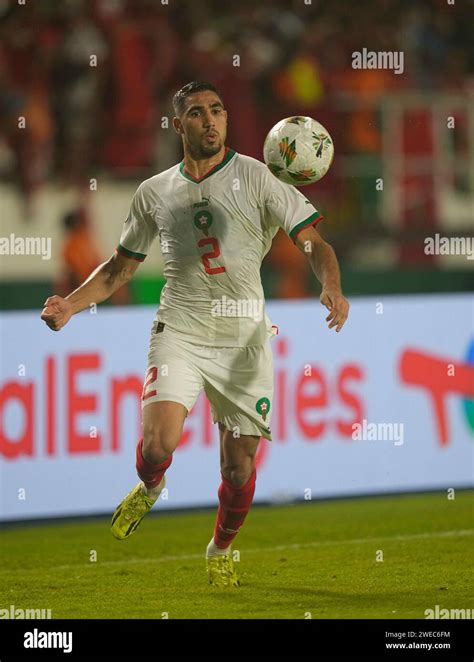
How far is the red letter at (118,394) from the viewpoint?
8.61m

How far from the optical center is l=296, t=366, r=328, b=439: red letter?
8984mm

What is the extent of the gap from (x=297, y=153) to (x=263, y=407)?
119 centimetres

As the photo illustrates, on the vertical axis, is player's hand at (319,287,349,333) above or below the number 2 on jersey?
below

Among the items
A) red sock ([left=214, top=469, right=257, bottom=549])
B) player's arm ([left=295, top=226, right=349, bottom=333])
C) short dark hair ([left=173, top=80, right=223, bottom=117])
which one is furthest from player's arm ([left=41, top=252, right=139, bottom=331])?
red sock ([left=214, top=469, right=257, bottom=549])

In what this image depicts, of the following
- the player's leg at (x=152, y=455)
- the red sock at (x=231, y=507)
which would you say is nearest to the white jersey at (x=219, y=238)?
the player's leg at (x=152, y=455)

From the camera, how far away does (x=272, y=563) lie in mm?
7094

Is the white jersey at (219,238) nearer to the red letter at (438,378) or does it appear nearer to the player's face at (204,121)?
the player's face at (204,121)

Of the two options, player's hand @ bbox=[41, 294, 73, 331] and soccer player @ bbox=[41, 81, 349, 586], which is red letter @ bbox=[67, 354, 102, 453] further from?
player's hand @ bbox=[41, 294, 73, 331]

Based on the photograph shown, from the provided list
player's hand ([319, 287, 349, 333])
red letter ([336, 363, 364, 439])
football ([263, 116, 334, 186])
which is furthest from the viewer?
red letter ([336, 363, 364, 439])

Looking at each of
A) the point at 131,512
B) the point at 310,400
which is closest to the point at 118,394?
the point at 310,400

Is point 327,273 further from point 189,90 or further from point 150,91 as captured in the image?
point 150,91

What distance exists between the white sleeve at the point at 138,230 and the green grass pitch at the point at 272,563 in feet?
5.46
